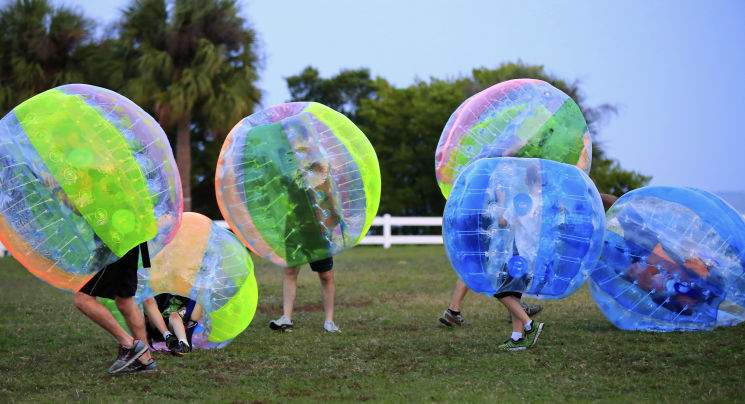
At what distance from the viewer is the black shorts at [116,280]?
22.4 feet

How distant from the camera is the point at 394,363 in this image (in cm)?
736

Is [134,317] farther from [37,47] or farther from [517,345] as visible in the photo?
[37,47]

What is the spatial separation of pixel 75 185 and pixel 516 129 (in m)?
4.33

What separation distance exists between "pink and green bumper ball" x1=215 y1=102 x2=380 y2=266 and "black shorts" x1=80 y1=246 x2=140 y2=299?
1712 millimetres

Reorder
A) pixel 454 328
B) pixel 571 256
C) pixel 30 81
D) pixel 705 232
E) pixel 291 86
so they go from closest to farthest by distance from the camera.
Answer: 1. pixel 571 256
2. pixel 705 232
3. pixel 454 328
4. pixel 30 81
5. pixel 291 86

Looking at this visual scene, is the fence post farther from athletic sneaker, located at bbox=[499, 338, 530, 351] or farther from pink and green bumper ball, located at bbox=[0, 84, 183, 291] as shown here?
pink and green bumper ball, located at bbox=[0, 84, 183, 291]

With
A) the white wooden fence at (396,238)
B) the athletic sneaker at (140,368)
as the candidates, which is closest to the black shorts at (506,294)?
the athletic sneaker at (140,368)

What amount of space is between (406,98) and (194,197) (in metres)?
10.9

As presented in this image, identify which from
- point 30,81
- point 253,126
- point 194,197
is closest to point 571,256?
point 253,126

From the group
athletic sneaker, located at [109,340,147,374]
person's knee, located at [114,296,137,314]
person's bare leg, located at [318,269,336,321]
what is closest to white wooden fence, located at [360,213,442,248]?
person's bare leg, located at [318,269,336,321]

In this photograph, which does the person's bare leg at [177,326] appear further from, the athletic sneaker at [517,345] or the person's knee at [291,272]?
the athletic sneaker at [517,345]

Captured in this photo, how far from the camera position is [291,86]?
48.6 metres

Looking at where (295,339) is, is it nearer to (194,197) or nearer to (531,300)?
(531,300)

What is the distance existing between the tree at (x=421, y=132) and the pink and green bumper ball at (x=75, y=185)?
28.5m
